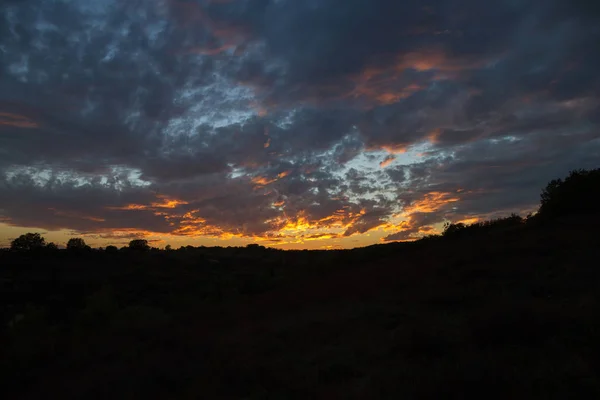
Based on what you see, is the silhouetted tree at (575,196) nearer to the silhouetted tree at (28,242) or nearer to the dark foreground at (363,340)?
the dark foreground at (363,340)

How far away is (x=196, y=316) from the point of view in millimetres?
16281

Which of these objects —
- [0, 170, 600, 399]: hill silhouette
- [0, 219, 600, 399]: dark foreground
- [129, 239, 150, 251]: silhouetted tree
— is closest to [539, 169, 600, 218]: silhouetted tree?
[0, 170, 600, 399]: hill silhouette

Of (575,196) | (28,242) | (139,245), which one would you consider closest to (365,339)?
(575,196)

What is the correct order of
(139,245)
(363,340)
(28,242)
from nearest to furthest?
(363,340)
(28,242)
(139,245)

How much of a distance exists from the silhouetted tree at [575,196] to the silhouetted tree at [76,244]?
51.4 meters

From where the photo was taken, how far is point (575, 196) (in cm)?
2686

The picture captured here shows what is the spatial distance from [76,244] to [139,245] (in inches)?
623

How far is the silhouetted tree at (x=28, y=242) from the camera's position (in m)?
45.6

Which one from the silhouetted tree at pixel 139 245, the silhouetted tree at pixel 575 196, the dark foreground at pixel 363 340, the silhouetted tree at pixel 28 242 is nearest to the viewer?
the dark foreground at pixel 363 340

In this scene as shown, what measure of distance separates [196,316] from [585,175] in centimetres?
2818

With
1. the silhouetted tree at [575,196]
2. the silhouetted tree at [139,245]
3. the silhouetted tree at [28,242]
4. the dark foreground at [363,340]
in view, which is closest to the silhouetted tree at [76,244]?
the silhouetted tree at [28,242]

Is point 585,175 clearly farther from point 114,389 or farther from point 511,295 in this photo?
point 114,389

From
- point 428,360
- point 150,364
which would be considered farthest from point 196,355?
point 428,360

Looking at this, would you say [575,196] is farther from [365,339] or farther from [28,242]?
[28,242]
